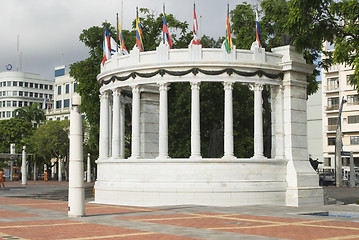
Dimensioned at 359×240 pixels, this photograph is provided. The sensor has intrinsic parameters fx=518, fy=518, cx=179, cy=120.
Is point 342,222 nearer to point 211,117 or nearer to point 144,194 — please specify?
point 144,194

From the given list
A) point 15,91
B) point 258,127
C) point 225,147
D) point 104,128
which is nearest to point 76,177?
point 225,147

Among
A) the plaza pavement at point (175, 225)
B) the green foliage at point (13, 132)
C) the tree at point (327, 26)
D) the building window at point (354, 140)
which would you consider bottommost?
the plaza pavement at point (175, 225)

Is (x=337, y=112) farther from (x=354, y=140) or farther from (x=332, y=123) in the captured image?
(x=354, y=140)

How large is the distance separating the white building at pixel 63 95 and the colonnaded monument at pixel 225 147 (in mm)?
103474

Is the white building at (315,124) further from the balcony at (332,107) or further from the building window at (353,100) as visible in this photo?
the building window at (353,100)

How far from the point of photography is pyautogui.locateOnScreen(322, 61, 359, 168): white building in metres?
105

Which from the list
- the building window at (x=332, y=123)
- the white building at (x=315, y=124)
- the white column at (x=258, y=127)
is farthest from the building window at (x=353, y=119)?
the white column at (x=258, y=127)

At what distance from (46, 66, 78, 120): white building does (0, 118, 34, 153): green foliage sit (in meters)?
19.8

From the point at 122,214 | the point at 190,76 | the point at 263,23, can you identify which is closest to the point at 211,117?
the point at 263,23

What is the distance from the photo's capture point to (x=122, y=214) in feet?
89.0

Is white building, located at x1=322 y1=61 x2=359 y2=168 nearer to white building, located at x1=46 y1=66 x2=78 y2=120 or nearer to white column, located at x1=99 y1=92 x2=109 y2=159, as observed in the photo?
white building, located at x1=46 y1=66 x2=78 y2=120

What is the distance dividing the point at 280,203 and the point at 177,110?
20973 mm

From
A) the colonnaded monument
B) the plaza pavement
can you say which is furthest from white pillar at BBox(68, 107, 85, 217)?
the colonnaded monument

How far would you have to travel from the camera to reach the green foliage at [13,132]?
119m
